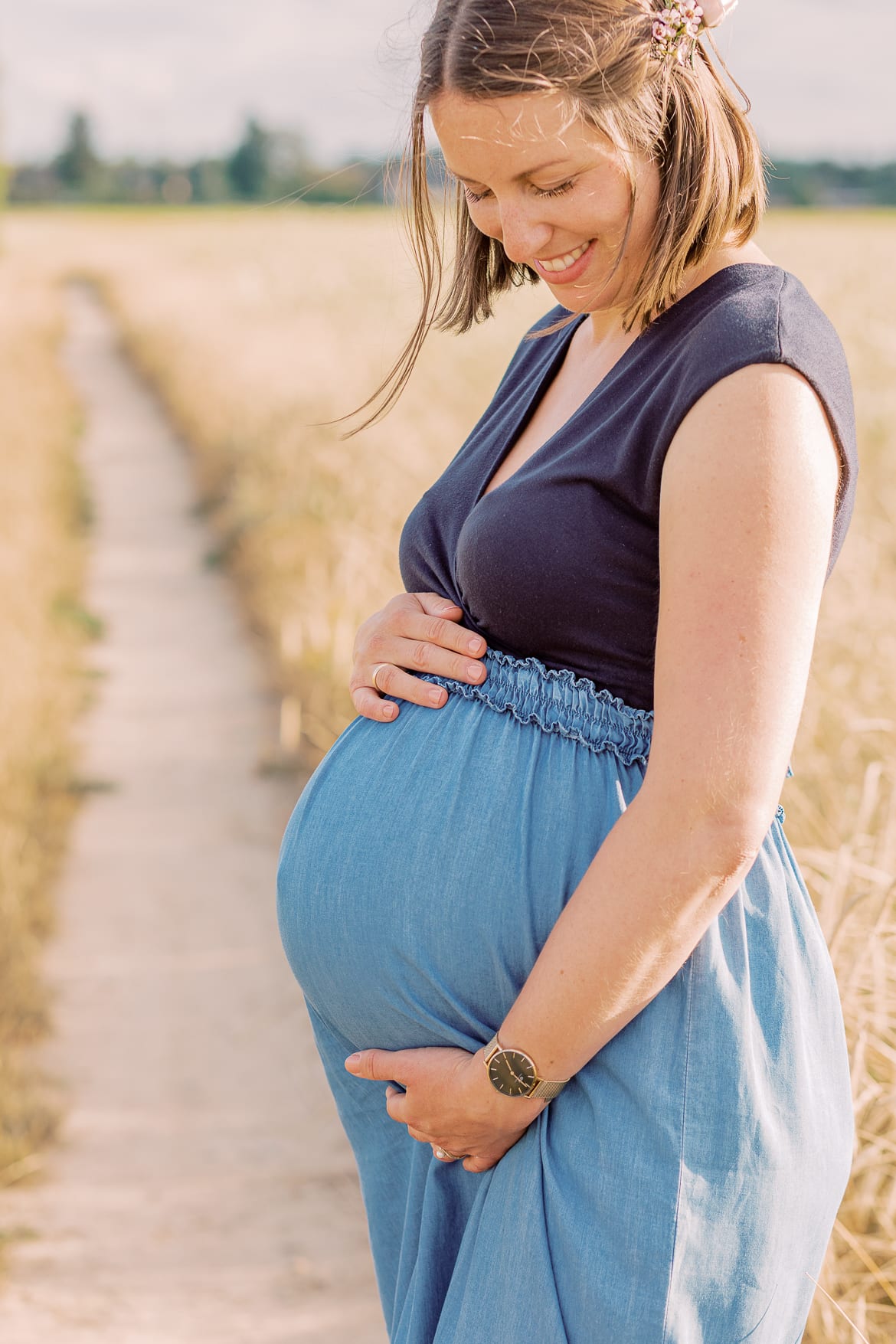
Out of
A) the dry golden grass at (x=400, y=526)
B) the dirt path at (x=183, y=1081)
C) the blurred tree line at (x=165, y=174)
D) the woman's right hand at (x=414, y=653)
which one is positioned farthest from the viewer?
the blurred tree line at (x=165, y=174)

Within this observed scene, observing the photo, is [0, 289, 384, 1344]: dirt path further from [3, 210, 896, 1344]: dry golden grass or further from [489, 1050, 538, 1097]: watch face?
[489, 1050, 538, 1097]: watch face

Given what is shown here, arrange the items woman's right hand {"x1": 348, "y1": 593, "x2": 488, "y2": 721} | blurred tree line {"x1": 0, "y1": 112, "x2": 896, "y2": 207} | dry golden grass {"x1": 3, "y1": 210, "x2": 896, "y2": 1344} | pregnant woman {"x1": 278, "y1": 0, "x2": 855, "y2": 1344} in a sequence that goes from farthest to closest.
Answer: blurred tree line {"x1": 0, "y1": 112, "x2": 896, "y2": 207}, dry golden grass {"x1": 3, "y1": 210, "x2": 896, "y2": 1344}, woman's right hand {"x1": 348, "y1": 593, "x2": 488, "y2": 721}, pregnant woman {"x1": 278, "y1": 0, "x2": 855, "y2": 1344}

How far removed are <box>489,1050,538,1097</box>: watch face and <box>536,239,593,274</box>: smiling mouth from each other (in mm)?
762

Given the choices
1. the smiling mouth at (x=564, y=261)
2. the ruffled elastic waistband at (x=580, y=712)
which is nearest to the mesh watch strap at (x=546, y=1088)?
the ruffled elastic waistband at (x=580, y=712)

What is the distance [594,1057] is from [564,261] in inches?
30.6

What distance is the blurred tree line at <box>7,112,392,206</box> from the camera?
Answer: 251 feet

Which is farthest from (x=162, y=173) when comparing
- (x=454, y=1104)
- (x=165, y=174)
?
(x=454, y=1104)

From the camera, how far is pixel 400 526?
512 cm

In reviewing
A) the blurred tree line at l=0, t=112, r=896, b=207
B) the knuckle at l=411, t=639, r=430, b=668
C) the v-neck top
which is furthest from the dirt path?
the blurred tree line at l=0, t=112, r=896, b=207

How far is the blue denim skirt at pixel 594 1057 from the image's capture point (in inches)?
42.9

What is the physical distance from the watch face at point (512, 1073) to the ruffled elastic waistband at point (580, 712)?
0.30 m

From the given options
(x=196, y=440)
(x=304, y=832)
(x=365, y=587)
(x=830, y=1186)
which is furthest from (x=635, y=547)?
(x=196, y=440)

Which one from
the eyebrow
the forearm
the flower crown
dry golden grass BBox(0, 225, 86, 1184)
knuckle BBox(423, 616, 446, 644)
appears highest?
the flower crown

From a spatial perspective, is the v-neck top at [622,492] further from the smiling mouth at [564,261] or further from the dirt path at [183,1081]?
the dirt path at [183,1081]
